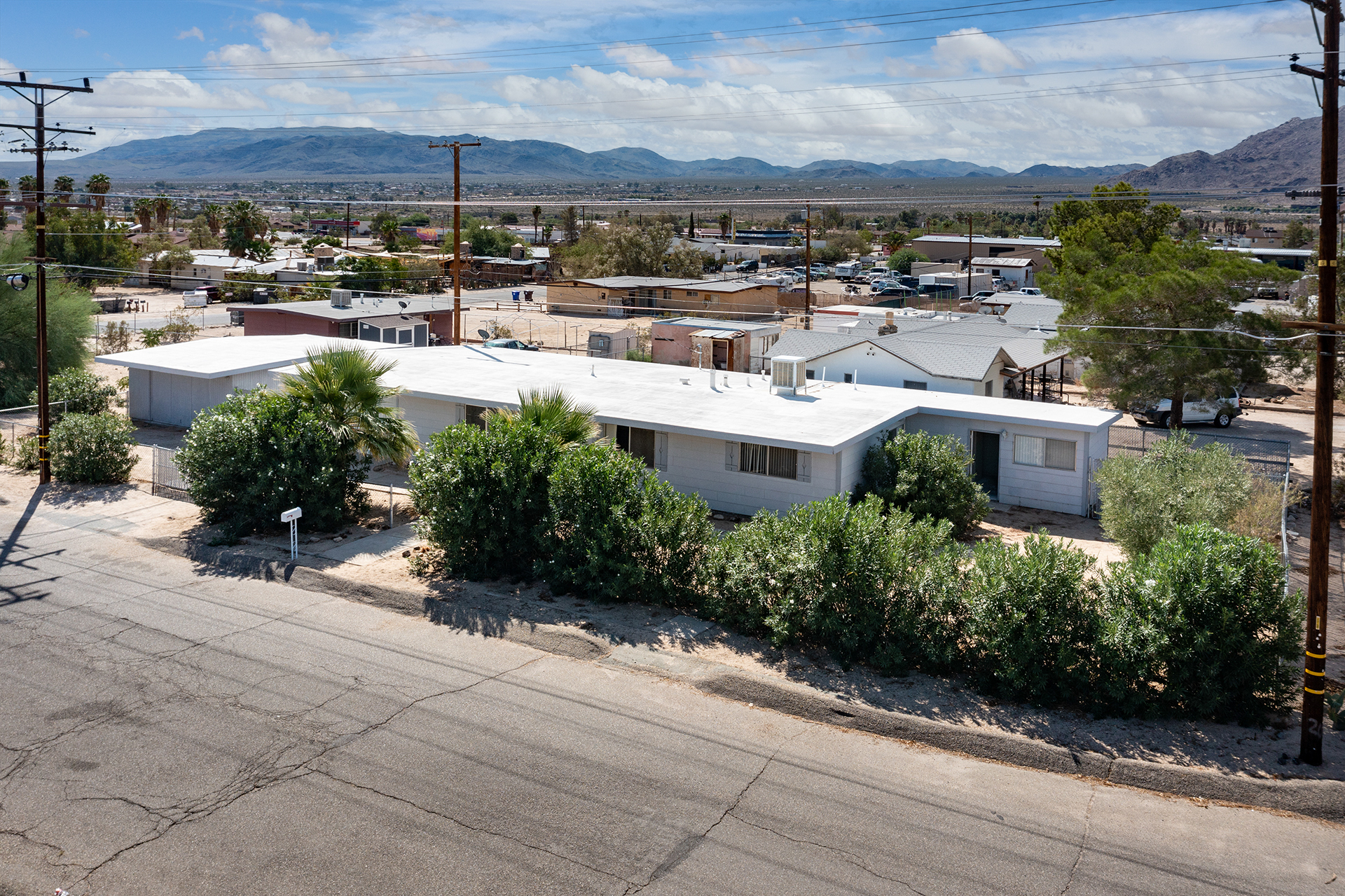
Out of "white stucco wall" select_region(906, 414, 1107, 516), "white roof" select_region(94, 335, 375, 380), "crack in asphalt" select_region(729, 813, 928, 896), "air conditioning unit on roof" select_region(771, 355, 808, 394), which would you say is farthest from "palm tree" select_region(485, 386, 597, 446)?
"white roof" select_region(94, 335, 375, 380)

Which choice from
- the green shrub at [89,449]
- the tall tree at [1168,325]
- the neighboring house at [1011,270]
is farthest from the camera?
the neighboring house at [1011,270]

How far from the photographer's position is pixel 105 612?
1634 centimetres

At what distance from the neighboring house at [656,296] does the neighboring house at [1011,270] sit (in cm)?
2456

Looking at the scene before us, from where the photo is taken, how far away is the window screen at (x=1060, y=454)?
77.5 feet

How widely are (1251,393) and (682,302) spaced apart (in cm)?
3682

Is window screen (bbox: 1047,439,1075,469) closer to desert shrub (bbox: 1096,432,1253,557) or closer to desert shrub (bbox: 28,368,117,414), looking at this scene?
desert shrub (bbox: 1096,432,1253,557)

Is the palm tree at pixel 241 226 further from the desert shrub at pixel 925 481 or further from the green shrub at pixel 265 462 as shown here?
the desert shrub at pixel 925 481

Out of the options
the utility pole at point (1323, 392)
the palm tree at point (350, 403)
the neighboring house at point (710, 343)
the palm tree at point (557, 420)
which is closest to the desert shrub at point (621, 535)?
the palm tree at point (557, 420)

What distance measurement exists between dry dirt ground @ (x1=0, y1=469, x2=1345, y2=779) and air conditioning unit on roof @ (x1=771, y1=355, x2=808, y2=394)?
19.6ft

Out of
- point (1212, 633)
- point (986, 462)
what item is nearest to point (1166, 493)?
point (1212, 633)

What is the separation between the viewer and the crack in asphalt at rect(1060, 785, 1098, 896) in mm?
9492

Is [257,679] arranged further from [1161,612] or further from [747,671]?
[1161,612]

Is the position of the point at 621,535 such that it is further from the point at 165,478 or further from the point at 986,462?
the point at 165,478

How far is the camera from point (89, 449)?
80.3 feet
